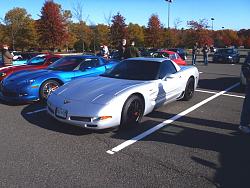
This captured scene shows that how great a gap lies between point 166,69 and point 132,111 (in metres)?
1.76

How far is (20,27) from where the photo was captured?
4319cm

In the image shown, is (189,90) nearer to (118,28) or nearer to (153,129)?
(153,129)

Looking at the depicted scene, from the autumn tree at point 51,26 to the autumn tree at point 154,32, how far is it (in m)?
15.0

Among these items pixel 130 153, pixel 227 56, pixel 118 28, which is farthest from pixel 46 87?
pixel 118 28

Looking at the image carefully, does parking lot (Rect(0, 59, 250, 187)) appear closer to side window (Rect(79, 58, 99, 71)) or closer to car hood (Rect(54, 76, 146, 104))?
car hood (Rect(54, 76, 146, 104))

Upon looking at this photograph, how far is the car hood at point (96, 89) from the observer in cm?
515

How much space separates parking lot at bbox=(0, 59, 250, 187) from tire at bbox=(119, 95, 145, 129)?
0.44ft

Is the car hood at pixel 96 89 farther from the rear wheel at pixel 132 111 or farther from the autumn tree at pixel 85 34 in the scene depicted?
the autumn tree at pixel 85 34

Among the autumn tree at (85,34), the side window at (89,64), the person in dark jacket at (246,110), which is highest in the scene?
the autumn tree at (85,34)

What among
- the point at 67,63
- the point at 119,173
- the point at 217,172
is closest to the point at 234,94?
the point at 67,63

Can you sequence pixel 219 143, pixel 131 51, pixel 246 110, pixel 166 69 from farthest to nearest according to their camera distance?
pixel 131 51 < pixel 166 69 < pixel 246 110 < pixel 219 143

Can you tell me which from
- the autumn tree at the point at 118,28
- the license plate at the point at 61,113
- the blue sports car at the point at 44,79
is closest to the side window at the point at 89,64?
the blue sports car at the point at 44,79

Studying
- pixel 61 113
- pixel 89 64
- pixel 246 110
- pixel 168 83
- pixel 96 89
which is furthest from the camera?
pixel 89 64

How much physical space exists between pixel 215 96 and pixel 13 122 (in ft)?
18.5
